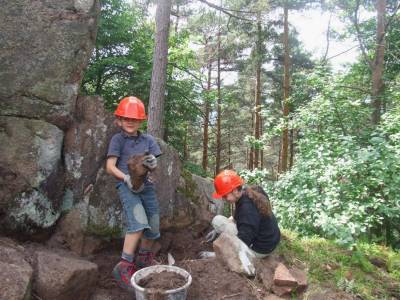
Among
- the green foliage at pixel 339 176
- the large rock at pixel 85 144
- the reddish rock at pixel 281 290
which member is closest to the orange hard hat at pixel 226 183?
the reddish rock at pixel 281 290

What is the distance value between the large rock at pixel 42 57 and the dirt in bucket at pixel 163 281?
81.9 inches

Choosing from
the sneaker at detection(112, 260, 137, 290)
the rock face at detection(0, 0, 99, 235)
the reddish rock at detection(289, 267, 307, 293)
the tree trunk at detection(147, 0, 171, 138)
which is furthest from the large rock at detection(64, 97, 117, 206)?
the tree trunk at detection(147, 0, 171, 138)

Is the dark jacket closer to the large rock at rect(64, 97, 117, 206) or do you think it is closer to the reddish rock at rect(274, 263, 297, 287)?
the reddish rock at rect(274, 263, 297, 287)

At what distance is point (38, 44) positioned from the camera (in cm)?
402

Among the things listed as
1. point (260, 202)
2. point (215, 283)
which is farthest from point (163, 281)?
point (260, 202)

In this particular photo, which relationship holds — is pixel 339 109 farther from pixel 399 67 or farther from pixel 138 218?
pixel 138 218

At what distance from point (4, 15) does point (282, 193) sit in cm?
558

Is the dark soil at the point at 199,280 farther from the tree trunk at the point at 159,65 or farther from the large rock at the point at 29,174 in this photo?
the tree trunk at the point at 159,65

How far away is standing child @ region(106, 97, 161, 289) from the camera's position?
360cm

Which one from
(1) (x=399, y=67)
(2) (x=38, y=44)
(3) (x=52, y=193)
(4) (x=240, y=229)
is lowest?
(4) (x=240, y=229)

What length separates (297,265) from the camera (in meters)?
4.79

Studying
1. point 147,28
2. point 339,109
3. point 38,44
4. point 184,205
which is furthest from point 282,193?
point 147,28

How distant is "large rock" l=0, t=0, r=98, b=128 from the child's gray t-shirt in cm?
76

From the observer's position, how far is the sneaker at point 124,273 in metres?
3.52
